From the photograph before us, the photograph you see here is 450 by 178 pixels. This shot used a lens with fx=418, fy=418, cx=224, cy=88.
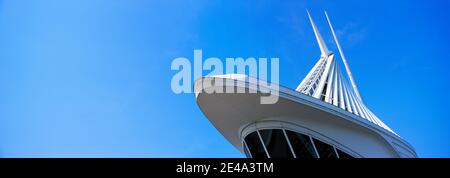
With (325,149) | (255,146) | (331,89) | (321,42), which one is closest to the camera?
(325,149)

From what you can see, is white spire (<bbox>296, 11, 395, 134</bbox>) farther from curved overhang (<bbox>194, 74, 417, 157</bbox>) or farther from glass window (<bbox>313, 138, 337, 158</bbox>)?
glass window (<bbox>313, 138, 337, 158</bbox>)

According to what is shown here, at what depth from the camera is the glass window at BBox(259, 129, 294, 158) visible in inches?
913

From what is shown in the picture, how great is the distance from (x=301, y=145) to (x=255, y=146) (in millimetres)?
2807

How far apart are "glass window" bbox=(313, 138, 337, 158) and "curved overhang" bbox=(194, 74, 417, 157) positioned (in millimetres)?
517

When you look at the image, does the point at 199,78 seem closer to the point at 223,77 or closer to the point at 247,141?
the point at 223,77

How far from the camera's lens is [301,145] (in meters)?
23.1

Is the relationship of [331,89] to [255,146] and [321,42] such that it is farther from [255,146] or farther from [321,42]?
[321,42]

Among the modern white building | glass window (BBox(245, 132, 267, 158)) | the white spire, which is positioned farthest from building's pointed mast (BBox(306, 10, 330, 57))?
glass window (BBox(245, 132, 267, 158))

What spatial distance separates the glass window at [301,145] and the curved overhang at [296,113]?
0.64m

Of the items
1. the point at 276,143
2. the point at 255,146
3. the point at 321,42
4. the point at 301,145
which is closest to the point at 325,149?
the point at 301,145

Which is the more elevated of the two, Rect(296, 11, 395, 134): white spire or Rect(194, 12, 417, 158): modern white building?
Rect(296, 11, 395, 134): white spire
